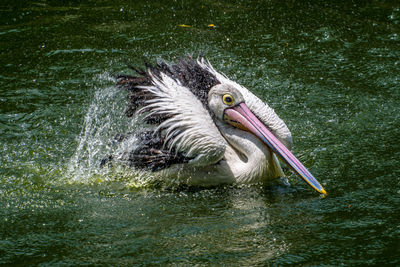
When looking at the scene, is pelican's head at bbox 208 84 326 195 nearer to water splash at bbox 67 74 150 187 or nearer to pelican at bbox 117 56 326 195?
pelican at bbox 117 56 326 195

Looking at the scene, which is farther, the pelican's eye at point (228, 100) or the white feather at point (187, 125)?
the pelican's eye at point (228, 100)

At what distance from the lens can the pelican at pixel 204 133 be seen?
5.22m

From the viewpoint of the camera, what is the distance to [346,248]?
4043 millimetres

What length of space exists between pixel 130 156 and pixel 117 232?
1.20 meters

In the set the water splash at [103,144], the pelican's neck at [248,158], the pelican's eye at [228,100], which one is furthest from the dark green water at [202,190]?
the pelican's eye at [228,100]

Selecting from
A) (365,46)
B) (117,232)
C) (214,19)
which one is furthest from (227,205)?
(214,19)

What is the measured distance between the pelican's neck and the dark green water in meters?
0.14

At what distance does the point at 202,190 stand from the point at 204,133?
60 cm

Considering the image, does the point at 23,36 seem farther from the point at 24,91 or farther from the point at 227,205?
the point at 227,205

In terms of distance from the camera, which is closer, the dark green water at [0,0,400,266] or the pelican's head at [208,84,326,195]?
the dark green water at [0,0,400,266]

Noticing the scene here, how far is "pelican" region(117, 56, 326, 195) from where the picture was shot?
5223mm

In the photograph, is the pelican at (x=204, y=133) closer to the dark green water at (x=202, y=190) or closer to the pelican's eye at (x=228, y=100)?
the pelican's eye at (x=228, y=100)

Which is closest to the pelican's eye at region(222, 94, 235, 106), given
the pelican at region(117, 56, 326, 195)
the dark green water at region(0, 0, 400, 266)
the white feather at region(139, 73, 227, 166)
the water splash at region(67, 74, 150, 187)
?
the pelican at region(117, 56, 326, 195)

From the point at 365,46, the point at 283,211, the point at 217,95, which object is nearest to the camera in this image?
the point at 283,211
